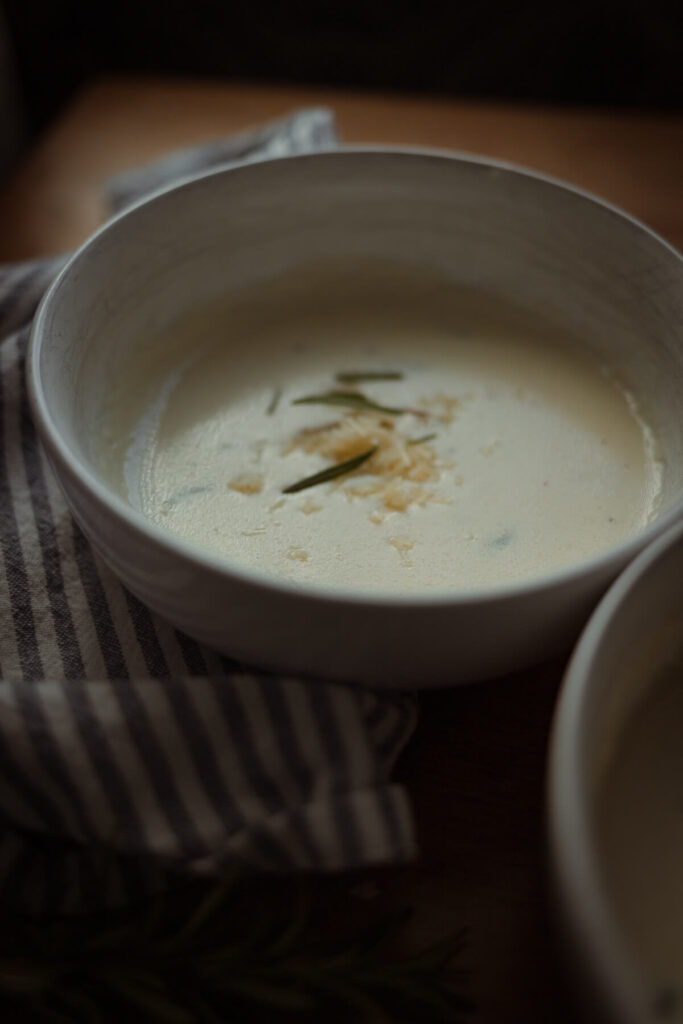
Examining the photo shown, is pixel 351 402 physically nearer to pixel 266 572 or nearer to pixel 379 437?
pixel 379 437

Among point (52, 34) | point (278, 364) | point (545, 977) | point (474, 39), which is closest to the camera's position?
point (545, 977)

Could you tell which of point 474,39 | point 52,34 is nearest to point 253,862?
point 474,39

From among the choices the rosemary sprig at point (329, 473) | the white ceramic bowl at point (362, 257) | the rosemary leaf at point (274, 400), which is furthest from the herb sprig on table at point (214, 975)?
the rosemary leaf at point (274, 400)

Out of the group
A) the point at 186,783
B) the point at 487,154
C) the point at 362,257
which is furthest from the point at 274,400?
the point at 487,154

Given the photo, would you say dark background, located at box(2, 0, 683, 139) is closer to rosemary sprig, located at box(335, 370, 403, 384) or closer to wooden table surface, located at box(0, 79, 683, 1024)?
wooden table surface, located at box(0, 79, 683, 1024)

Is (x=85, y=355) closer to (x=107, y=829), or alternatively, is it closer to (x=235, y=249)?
(x=235, y=249)

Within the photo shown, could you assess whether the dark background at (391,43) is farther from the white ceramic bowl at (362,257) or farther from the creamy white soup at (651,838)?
the creamy white soup at (651,838)

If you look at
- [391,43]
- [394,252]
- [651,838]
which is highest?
[391,43]
